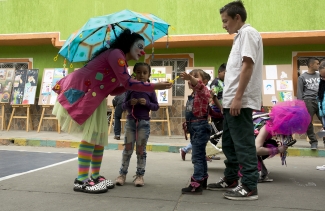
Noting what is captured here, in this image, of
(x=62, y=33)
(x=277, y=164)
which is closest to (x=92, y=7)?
(x=62, y=33)

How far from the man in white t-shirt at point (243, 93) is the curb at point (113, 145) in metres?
4.88

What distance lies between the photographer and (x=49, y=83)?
12.2 m

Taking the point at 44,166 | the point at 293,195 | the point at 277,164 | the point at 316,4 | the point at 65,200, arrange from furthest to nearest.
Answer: the point at 316,4, the point at 277,164, the point at 44,166, the point at 293,195, the point at 65,200

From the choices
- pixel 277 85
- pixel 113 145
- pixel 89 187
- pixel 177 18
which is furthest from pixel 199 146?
pixel 177 18

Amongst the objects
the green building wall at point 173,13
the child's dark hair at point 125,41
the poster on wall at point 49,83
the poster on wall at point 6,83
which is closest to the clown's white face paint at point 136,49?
the child's dark hair at point 125,41

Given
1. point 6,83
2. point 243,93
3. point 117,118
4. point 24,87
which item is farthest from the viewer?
point 6,83

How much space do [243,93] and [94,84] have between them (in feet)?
5.02

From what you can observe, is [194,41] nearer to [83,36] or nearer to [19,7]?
[19,7]

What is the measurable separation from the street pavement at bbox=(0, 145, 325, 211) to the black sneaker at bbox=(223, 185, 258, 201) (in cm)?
5

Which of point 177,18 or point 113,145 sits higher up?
point 177,18

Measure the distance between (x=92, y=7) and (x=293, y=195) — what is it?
9633 mm

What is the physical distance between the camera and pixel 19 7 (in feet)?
41.4

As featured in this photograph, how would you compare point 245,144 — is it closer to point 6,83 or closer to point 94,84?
point 94,84

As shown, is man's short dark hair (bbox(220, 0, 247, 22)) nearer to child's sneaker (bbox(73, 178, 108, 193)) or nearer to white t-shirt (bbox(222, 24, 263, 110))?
white t-shirt (bbox(222, 24, 263, 110))
